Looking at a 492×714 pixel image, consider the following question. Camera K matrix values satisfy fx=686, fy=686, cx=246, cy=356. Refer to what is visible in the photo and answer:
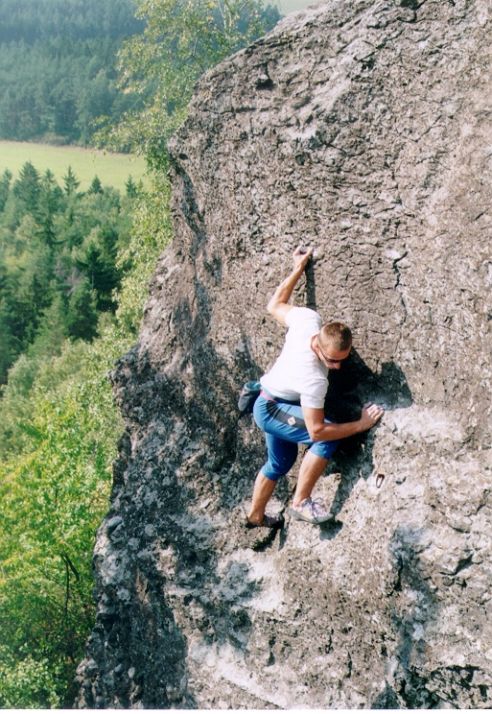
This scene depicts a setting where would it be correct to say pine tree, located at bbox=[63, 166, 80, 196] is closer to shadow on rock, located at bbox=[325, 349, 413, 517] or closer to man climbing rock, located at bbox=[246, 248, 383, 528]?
man climbing rock, located at bbox=[246, 248, 383, 528]

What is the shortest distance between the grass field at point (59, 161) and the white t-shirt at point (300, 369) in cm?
8464

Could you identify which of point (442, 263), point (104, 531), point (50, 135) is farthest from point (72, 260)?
point (442, 263)

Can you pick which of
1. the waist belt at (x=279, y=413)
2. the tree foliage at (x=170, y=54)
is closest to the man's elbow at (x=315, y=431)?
the waist belt at (x=279, y=413)

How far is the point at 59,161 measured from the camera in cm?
9000

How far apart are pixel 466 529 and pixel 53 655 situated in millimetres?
17927

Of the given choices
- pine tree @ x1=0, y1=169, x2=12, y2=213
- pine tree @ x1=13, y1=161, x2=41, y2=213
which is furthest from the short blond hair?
pine tree @ x1=0, y1=169, x2=12, y2=213

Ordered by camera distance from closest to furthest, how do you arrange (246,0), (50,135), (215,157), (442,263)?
(442,263), (215,157), (246,0), (50,135)

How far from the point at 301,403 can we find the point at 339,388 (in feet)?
2.42

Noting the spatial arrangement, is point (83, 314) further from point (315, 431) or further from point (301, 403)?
point (315, 431)

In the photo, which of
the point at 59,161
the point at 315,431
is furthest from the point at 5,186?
the point at 315,431

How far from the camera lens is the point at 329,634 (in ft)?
22.7

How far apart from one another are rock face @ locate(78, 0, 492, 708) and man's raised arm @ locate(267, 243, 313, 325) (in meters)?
0.14

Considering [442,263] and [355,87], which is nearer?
[442,263]

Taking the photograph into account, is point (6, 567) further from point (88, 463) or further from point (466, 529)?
point (466, 529)
